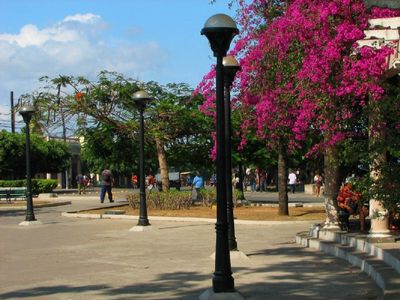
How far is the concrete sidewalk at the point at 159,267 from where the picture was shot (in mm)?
8672

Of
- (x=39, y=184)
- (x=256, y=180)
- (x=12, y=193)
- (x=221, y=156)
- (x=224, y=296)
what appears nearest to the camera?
(x=224, y=296)

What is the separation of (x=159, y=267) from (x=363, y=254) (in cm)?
349

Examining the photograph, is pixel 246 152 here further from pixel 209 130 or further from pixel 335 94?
pixel 335 94

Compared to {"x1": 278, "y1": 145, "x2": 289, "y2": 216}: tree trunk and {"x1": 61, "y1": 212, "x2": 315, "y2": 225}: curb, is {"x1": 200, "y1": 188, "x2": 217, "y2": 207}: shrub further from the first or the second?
{"x1": 61, "y1": 212, "x2": 315, "y2": 225}: curb

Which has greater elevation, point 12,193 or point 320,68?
point 320,68

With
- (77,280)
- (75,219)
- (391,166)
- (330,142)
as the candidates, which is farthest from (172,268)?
(75,219)

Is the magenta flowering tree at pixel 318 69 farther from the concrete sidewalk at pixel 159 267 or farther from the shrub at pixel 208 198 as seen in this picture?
the shrub at pixel 208 198

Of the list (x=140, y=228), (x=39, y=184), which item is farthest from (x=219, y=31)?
(x=39, y=184)

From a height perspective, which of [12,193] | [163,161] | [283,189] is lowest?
[12,193]

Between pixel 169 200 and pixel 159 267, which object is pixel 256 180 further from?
pixel 159 267

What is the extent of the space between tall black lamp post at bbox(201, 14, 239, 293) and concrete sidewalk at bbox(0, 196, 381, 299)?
2.47 ft

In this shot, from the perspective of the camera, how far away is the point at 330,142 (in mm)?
11250

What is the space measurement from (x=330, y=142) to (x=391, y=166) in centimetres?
382

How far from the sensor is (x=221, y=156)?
800 cm
